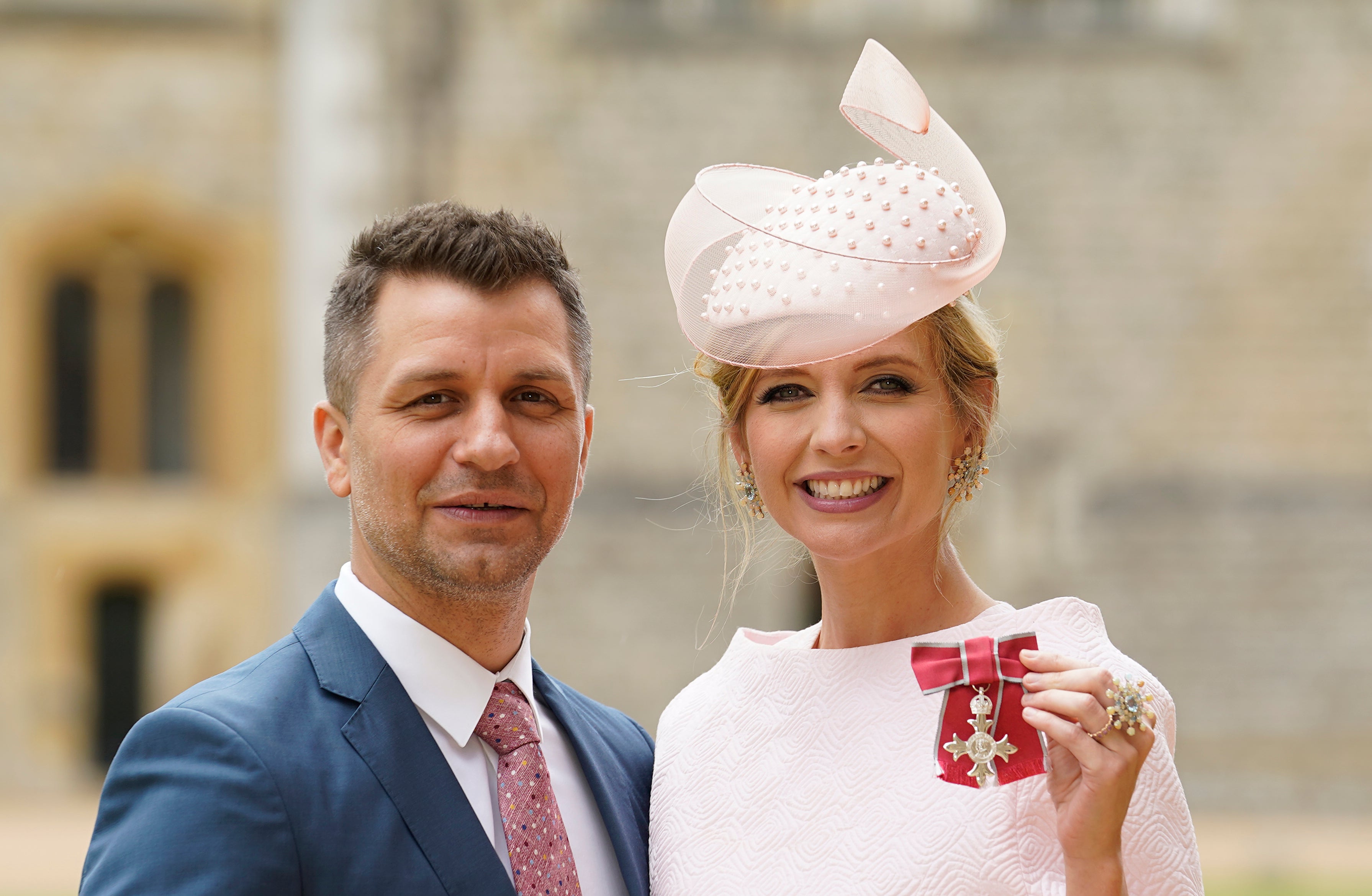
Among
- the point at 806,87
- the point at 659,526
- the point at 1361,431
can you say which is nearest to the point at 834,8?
the point at 806,87

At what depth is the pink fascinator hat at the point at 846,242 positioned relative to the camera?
2.22m

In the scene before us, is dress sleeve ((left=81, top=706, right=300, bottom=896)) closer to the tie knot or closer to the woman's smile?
the tie knot

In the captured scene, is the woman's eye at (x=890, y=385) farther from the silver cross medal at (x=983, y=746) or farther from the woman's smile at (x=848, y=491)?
the silver cross medal at (x=983, y=746)

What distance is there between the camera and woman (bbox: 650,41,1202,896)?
2098 millimetres

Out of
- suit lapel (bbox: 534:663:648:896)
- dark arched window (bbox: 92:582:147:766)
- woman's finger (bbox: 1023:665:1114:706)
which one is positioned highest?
woman's finger (bbox: 1023:665:1114:706)

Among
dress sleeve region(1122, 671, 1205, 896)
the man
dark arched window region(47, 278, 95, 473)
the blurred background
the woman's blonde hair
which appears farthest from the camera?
dark arched window region(47, 278, 95, 473)

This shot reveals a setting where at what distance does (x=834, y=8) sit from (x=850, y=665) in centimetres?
1044

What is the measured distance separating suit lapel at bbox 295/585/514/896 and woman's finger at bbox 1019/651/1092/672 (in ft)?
2.42

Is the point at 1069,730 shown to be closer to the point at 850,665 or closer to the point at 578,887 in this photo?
the point at 850,665

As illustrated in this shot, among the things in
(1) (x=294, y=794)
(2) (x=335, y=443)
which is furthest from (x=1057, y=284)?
(1) (x=294, y=794)

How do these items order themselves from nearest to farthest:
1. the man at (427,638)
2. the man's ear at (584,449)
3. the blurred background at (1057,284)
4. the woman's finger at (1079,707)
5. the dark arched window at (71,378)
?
the woman's finger at (1079,707) < the man at (427,638) < the man's ear at (584,449) < the blurred background at (1057,284) < the dark arched window at (71,378)

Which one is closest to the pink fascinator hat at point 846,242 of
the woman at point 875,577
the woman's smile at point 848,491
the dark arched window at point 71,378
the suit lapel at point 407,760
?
the woman at point 875,577

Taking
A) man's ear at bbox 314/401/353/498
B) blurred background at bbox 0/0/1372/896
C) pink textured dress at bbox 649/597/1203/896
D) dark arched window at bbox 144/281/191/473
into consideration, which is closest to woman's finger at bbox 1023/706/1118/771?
pink textured dress at bbox 649/597/1203/896

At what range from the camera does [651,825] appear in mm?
2531
